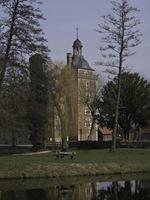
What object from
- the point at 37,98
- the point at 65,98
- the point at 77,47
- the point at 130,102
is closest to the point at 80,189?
the point at 37,98

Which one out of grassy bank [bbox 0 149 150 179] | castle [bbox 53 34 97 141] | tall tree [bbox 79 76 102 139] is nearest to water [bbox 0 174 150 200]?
grassy bank [bbox 0 149 150 179]

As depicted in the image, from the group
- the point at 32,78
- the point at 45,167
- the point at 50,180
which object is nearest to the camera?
the point at 50,180

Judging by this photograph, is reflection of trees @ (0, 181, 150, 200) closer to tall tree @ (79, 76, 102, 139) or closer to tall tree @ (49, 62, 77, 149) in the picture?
tall tree @ (49, 62, 77, 149)

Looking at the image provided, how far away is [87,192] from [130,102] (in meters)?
41.3

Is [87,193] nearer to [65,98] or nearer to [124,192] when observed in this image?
[124,192]

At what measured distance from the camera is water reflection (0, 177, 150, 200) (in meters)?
22.5

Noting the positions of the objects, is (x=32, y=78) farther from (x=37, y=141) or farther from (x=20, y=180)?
(x=37, y=141)

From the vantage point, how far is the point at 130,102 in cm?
6488

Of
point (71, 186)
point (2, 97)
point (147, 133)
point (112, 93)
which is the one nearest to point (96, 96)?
point (112, 93)

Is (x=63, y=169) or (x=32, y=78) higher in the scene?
(x=32, y=78)

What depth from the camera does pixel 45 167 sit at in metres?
33.8

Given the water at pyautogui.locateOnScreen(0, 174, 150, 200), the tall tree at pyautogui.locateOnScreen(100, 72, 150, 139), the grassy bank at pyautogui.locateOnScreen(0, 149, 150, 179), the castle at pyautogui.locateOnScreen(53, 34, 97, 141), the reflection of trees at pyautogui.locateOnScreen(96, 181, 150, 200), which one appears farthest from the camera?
the castle at pyautogui.locateOnScreen(53, 34, 97, 141)

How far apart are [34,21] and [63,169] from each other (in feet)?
37.4

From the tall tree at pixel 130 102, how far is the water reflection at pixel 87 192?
1433 inches
